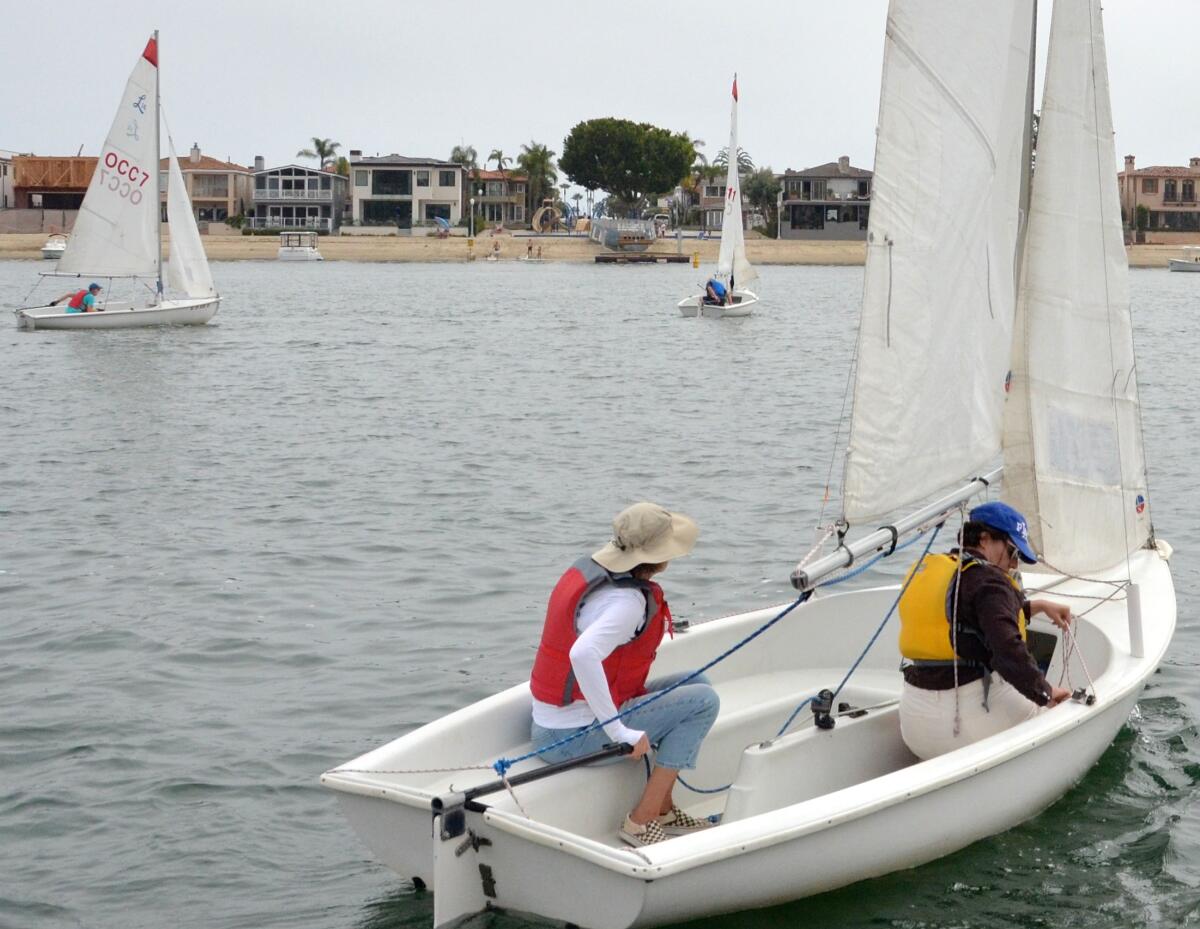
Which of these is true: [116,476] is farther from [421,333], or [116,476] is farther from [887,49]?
[421,333]

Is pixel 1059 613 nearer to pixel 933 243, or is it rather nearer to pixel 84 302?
pixel 933 243

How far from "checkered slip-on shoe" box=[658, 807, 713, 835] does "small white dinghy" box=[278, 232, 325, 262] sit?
287 feet

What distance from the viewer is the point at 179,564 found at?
1291cm

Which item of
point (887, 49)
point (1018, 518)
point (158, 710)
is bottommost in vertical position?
point (158, 710)

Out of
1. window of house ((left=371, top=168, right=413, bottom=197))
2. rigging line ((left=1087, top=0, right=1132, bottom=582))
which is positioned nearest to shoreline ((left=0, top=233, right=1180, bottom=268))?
window of house ((left=371, top=168, right=413, bottom=197))

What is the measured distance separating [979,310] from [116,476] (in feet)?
40.6

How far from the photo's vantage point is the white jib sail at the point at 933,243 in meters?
6.81

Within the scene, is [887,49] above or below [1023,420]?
above

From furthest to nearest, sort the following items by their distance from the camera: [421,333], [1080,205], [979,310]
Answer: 1. [421,333]
2. [1080,205]
3. [979,310]

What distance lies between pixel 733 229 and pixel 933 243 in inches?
1397

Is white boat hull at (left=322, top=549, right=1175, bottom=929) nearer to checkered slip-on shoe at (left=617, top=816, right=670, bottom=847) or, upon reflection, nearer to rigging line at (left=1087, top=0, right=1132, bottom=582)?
checkered slip-on shoe at (left=617, top=816, right=670, bottom=847)

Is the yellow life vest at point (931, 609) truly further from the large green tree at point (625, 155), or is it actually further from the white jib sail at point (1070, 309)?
the large green tree at point (625, 155)

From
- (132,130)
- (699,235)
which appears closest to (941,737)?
(132,130)

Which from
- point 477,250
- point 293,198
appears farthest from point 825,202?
point 293,198
